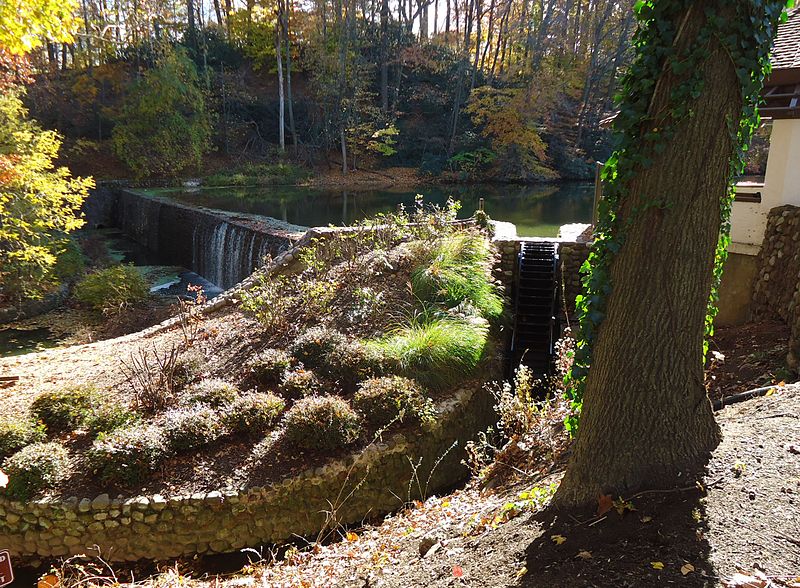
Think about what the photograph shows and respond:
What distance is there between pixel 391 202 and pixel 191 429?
1791 centimetres

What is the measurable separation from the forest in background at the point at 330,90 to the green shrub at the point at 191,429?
74.3ft

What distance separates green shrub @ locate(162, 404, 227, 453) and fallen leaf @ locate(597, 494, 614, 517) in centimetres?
394

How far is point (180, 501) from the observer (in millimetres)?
4859

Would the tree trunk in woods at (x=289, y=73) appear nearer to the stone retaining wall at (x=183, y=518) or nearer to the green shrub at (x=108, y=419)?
the green shrub at (x=108, y=419)

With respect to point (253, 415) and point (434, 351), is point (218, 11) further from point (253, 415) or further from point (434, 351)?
point (253, 415)

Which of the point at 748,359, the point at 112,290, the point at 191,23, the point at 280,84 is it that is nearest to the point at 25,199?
the point at 112,290

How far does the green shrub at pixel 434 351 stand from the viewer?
6.29 meters

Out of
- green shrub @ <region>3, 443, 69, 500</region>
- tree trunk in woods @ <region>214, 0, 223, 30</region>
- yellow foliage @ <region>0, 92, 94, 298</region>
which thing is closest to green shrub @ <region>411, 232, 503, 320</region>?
green shrub @ <region>3, 443, 69, 500</region>

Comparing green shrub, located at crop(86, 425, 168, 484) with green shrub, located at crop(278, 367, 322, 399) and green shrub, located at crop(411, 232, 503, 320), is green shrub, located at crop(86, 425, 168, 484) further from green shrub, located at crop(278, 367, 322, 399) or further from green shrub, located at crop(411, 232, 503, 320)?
green shrub, located at crop(411, 232, 503, 320)

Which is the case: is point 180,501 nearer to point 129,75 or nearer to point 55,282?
point 55,282

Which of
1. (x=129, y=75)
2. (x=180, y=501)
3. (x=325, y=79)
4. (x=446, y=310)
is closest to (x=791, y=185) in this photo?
(x=446, y=310)

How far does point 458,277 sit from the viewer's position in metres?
7.81

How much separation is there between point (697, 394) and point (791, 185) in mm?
5115

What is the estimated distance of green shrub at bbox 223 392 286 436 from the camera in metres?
5.51
